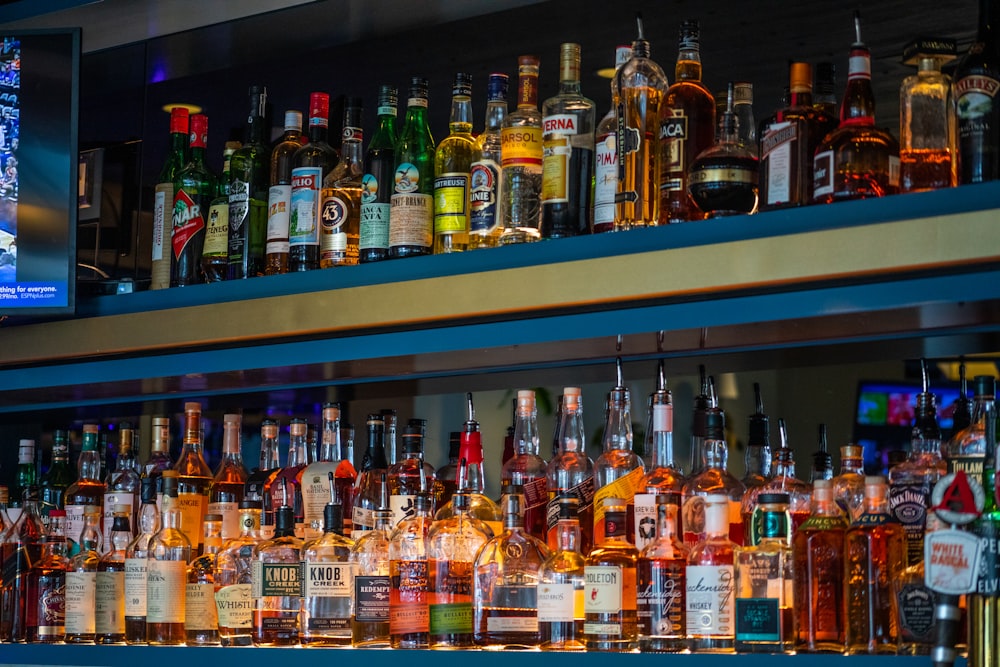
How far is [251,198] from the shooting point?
2.46 m

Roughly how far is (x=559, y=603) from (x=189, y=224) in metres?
1.10

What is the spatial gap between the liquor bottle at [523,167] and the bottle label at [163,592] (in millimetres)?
841

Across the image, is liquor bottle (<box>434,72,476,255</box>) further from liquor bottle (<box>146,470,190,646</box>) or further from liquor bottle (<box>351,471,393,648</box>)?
liquor bottle (<box>146,470,190,646</box>)

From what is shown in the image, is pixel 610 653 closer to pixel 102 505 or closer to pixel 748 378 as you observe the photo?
pixel 748 378

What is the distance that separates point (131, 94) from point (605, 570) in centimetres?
168

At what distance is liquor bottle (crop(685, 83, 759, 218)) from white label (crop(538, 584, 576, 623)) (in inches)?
22.3

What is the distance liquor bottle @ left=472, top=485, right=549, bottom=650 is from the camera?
1940 mm

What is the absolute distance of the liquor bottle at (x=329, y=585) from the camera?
83.9 inches

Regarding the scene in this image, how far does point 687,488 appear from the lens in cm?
197

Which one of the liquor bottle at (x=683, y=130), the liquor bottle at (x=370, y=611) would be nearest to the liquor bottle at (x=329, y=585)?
the liquor bottle at (x=370, y=611)

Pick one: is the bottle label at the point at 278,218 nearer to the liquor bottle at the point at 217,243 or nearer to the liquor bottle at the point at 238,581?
the liquor bottle at the point at 217,243

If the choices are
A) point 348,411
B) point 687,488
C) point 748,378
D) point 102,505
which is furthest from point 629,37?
point 102,505

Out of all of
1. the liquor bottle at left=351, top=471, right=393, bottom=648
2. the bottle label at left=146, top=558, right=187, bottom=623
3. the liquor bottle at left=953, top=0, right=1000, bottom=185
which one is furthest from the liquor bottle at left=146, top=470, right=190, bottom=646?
the liquor bottle at left=953, top=0, right=1000, bottom=185

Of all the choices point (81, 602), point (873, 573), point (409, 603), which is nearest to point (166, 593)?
point (81, 602)
